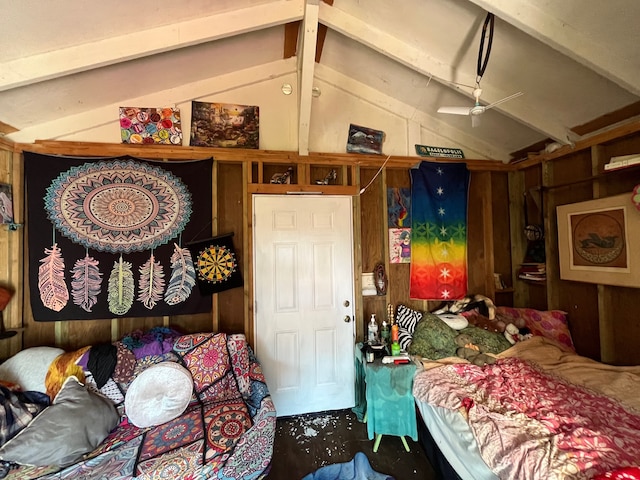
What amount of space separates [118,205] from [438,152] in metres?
3.04

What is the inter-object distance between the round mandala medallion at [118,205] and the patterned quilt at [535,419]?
2.44 metres

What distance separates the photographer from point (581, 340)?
8.23 feet

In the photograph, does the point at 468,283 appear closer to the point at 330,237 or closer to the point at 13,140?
the point at 330,237

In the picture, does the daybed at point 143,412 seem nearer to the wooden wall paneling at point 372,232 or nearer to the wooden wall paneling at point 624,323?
the wooden wall paneling at point 372,232

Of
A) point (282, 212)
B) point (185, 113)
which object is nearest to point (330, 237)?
point (282, 212)

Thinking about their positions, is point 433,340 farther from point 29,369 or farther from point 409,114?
point 29,369

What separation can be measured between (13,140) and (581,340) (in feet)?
16.6

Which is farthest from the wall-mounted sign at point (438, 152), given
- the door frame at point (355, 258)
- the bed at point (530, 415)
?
the bed at point (530, 415)

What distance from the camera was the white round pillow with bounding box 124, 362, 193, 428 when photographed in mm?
1808

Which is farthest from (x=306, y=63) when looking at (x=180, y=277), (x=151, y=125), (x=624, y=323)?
(x=624, y=323)

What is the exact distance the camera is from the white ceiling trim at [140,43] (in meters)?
1.75

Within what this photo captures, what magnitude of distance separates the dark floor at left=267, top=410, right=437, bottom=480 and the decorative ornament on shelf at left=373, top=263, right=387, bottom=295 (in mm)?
1185

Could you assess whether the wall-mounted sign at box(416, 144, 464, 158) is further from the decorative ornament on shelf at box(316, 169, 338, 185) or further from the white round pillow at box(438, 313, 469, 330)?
the white round pillow at box(438, 313, 469, 330)

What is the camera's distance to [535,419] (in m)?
1.52
